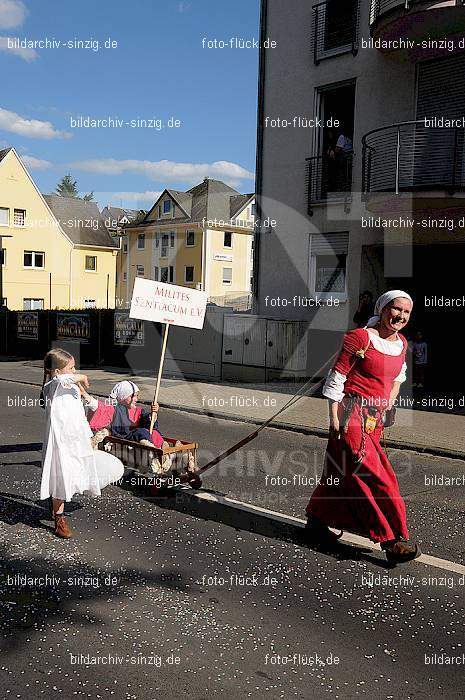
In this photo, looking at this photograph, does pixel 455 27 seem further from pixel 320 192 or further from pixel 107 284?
pixel 107 284

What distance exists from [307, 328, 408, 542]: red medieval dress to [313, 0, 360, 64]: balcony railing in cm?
1516

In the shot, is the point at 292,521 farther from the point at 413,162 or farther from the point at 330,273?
the point at 330,273

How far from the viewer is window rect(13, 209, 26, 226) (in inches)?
1852

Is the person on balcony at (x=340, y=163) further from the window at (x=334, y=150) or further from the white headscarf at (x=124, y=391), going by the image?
the white headscarf at (x=124, y=391)

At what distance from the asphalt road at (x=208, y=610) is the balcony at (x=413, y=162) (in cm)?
980

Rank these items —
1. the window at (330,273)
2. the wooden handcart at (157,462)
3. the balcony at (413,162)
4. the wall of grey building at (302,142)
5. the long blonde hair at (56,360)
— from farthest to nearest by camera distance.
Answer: the window at (330,273) → the wall of grey building at (302,142) → the balcony at (413,162) → the wooden handcart at (157,462) → the long blonde hair at (56,360)

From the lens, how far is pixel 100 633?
4207mm

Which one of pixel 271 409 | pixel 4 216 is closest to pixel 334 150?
pixel 271 409

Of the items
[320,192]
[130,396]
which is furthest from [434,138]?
[130,396]

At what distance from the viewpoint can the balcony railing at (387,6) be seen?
15.1 metres

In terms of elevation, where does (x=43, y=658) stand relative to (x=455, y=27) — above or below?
below

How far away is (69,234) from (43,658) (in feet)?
168

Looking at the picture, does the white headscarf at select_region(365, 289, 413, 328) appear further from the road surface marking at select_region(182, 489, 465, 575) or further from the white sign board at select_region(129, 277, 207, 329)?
the white sign board at select_region(129, 277, 207, 329)

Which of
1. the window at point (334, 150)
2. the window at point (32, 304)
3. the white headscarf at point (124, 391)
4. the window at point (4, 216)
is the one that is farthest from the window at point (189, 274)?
the white headscarf at point (124, 391)
